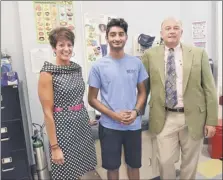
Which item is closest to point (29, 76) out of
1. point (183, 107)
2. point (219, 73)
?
point (183, 107)

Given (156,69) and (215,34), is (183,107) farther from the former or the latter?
(215,34)

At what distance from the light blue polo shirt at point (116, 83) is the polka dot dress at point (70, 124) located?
0.47 feet

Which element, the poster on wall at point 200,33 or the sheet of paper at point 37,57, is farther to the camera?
the poster on wall at point 200,33

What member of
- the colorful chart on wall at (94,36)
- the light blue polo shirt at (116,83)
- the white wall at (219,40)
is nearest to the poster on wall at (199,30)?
the white wall at (219,40)

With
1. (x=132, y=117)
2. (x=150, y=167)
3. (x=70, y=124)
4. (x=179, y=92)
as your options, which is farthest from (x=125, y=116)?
(x=150, y=167)

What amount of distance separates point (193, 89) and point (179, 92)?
103 millimetres

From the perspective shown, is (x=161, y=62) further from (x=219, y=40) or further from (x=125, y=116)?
(x=219, y=40)

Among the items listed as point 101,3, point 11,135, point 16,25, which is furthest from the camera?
point 101,3

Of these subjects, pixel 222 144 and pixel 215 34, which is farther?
pixel 215 34

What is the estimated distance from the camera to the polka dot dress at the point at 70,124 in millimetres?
1431

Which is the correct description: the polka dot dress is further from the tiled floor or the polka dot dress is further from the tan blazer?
the tan blazer

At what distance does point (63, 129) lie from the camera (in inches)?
58.6

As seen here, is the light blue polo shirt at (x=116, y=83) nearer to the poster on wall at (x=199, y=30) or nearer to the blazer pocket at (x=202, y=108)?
the blazer pocket at (x=202, y=108)

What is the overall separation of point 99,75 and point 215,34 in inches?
78.8
